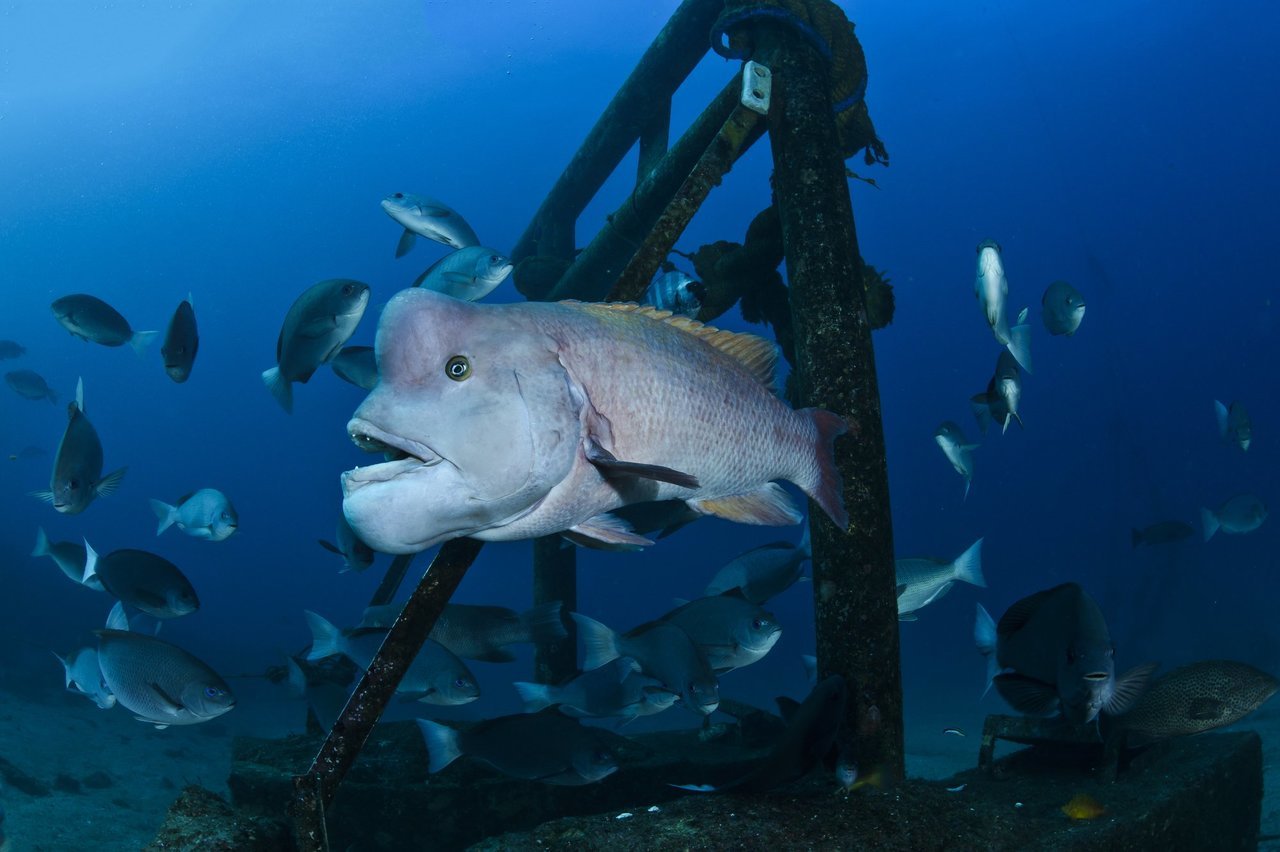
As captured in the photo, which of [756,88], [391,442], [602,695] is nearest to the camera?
[391,442]

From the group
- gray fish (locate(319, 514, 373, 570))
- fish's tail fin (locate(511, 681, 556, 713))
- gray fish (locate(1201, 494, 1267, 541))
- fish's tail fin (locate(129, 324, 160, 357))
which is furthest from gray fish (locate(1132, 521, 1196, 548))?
fish's tail fin (locate(129, 324, 160, 357))

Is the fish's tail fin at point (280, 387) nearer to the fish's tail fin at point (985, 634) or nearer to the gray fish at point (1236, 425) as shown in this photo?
the fish's tail fin at point (985, 634)

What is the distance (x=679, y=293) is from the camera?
16.6 feet

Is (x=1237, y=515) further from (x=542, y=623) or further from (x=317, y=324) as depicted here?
(x=317, y=324)

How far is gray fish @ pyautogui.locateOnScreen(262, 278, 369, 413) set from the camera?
4.27 meters

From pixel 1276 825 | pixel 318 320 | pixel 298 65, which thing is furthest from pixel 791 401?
pixel 298 65

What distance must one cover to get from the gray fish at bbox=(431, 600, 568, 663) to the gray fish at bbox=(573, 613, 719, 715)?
23 centimetres

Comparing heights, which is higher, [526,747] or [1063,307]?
[1063,307]

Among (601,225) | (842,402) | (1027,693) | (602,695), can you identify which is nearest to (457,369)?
(842,402)

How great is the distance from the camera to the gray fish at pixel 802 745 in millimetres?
2375

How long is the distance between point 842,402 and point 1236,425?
877 centimetres

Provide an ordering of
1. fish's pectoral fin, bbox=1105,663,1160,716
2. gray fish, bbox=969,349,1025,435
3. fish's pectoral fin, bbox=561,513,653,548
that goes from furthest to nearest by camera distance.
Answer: gray fish, bbox=969,349,1025,435
fish's pectoral fin, bbox=1105,663,1160,716
fish's pectoral fin, bbox=561,513,653,548

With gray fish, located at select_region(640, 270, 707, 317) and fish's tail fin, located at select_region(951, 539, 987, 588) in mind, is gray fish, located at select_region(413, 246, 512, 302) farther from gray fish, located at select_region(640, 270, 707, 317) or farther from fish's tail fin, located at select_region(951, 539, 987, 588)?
fish's tail fin, located at select_region(951, 539, 987, 588)

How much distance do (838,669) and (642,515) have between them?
7.50 feet
